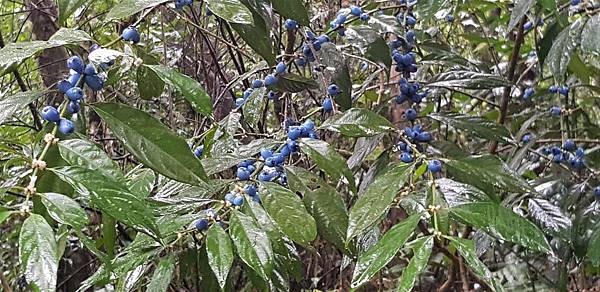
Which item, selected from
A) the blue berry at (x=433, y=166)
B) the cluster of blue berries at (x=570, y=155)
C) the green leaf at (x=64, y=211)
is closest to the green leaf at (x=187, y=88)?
the green leaf at (x=64, y=211)

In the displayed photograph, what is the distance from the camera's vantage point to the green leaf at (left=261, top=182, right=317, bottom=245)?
0.81 meters

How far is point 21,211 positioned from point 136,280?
0.33m

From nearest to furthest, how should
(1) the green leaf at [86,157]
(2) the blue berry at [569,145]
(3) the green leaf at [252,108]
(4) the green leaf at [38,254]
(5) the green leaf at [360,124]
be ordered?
1. (4) the green leaf at [38,254]
2. (1) the green leaf at [86,157]
3. (5) the green leaf at [360,124]
4. (3) the green leaf at [252,108]
5. (2) the blue berry at [569,145]

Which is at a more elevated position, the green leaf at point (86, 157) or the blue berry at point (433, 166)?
the green leaf at point (86, 157)

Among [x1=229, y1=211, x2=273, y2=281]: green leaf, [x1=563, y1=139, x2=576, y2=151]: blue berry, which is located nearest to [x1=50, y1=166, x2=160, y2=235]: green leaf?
[x1=229, y1=211, x2=273, y2=281]: green leaf

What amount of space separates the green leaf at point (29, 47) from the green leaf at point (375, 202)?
392 mm

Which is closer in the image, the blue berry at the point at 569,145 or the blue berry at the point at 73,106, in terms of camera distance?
the blue berry at the point at 73,106

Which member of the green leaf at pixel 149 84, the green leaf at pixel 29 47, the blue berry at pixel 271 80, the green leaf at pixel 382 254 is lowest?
the green leaf at pixel 382 254

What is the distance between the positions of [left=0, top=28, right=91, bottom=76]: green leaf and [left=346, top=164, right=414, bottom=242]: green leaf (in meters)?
0.39

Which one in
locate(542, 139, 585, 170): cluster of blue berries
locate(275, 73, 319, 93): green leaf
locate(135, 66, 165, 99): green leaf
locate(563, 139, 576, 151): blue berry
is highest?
locate(135, 66, 165, 99): green leaf

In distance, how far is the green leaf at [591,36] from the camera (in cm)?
120

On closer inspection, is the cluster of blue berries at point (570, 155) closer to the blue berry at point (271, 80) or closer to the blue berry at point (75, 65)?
the blue berry at point (271, 80)

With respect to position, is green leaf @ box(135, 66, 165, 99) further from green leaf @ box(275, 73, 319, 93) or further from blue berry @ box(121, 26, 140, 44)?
green leaf @ box(275, 73, 319, 93)

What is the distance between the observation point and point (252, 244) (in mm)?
790
